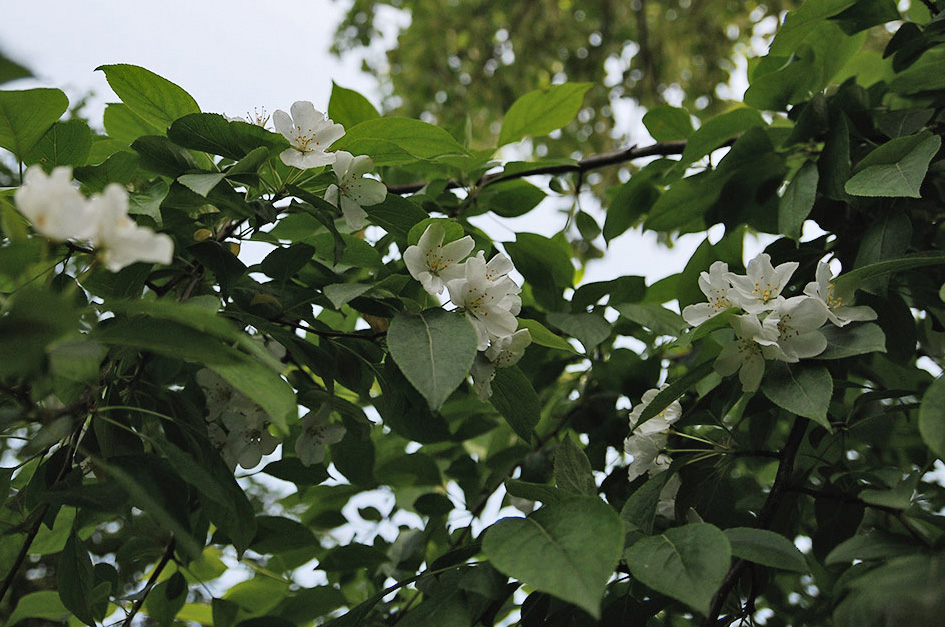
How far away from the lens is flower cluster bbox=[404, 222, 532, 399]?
84cm

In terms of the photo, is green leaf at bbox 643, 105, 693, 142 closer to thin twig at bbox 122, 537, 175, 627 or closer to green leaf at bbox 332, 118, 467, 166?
green leaf at bbox 332, 118, 467, 166

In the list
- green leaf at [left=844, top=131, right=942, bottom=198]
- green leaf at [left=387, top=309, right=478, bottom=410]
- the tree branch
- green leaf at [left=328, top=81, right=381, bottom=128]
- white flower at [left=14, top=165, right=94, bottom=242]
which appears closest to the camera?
white flower at [left=14, top=165, right=94, bottom=242]

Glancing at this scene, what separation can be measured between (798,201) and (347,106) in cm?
67

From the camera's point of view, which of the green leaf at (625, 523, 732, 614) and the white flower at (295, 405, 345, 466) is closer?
the green leaf at (625, 523, 732, 614)

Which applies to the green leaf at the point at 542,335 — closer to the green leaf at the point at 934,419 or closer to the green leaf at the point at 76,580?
the green leaf at the point at 934,419

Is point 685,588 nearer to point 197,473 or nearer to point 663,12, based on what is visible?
point 197,473

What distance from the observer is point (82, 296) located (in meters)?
0.92

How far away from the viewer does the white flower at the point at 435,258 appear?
33.4 inches

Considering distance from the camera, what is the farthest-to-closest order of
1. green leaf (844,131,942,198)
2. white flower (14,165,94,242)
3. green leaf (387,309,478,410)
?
green leaf (844,131,942,198) → green leaf (387,309,478,410) → white flower (14,165,94,242)

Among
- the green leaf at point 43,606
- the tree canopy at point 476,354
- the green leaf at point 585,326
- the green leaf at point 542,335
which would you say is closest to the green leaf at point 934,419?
the tree canopy at point 476,354

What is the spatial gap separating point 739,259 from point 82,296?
36.1 inches

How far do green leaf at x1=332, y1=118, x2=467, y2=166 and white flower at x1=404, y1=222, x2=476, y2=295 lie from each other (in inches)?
5.2

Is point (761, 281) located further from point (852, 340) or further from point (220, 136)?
point (220, 136)

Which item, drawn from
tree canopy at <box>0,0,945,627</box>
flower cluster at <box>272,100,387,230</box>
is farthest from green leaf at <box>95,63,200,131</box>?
flower cluster at <box>272,100,387,230</box>
